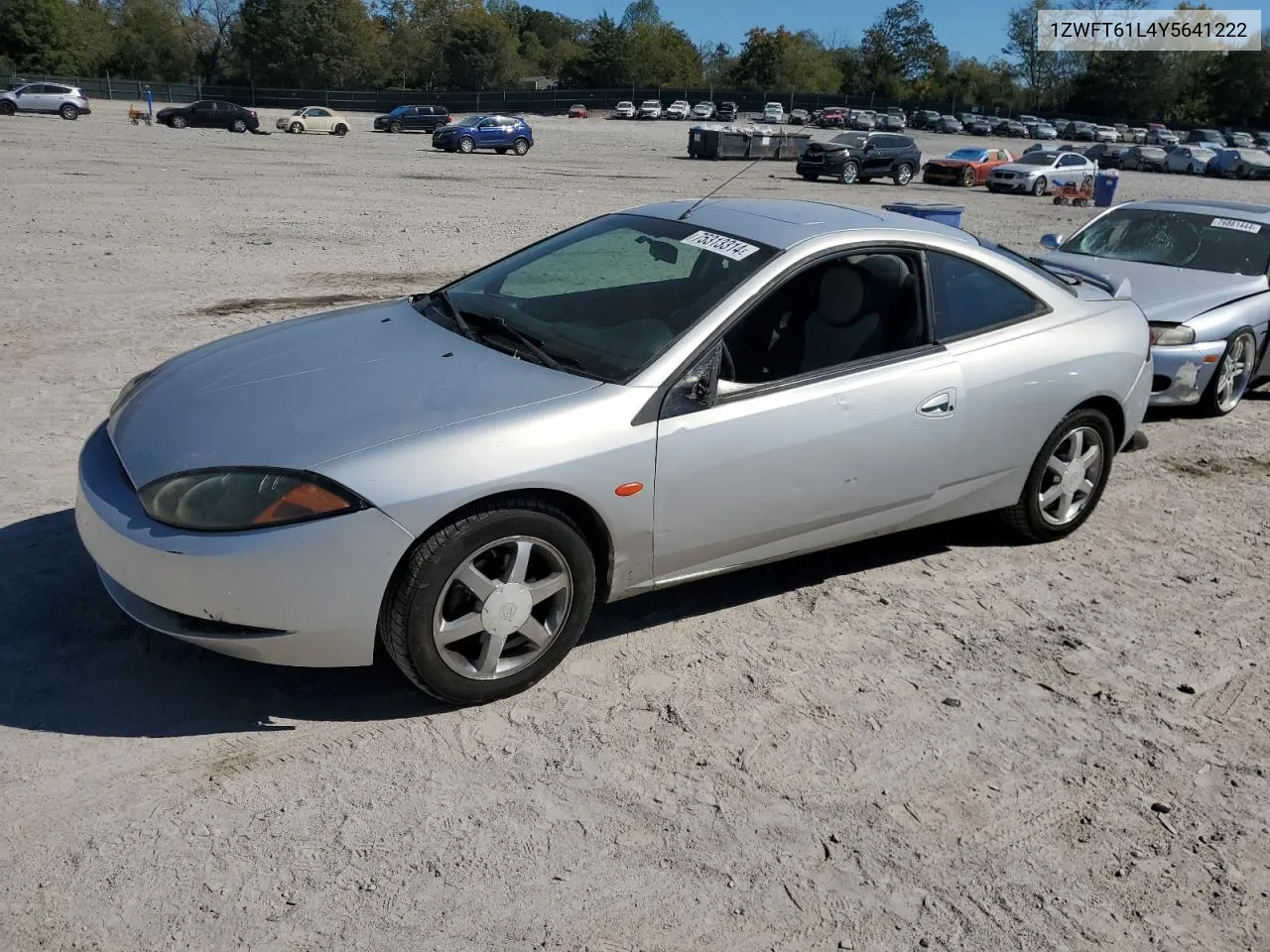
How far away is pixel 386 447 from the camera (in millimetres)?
3553

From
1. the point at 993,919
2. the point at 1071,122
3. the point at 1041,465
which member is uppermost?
the point at 1071,122

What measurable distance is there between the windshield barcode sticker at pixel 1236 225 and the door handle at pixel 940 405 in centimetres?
557

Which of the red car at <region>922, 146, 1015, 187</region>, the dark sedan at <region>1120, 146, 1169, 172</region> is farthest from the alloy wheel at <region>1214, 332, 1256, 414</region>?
the dark sedan at <region>1120, 146, 1169, 172</region>

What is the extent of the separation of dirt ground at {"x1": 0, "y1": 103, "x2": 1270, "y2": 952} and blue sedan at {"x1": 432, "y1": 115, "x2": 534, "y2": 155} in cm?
3591

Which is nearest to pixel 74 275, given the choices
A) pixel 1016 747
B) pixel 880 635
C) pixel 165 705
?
pixel 165 705

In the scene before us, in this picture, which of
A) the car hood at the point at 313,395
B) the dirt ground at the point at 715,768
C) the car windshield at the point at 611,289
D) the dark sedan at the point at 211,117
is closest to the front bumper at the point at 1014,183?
the dirt ground at the point at 715,768

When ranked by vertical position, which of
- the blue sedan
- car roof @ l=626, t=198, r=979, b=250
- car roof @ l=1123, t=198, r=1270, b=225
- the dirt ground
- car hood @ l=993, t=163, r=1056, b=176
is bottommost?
the dirt ground

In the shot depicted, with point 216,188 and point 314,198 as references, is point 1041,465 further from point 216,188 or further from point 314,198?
point 216,188

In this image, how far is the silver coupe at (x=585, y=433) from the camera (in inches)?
137

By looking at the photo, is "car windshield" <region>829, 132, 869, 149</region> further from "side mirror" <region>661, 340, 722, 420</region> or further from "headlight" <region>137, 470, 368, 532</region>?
"headlight" <region>137, 470, 368, 532</region>

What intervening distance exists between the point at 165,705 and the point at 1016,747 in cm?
283

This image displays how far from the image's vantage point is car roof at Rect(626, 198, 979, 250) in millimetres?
4633

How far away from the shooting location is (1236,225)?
8.89 metres

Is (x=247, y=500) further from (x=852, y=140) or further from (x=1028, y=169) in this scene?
(x=852, y=140)
